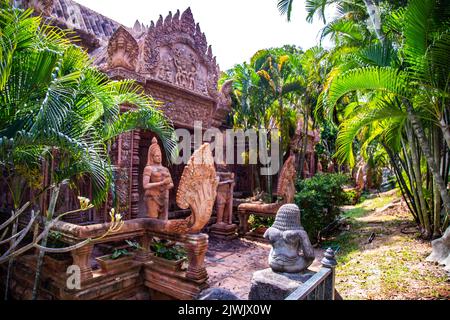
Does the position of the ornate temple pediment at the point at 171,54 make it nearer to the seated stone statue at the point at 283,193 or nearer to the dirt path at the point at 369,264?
the seated stone statue at the point at 283,193

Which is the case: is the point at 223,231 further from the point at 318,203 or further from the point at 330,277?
the point at 330,277

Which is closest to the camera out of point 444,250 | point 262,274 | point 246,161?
point 262,274

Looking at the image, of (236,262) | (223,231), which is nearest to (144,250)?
(236,262)

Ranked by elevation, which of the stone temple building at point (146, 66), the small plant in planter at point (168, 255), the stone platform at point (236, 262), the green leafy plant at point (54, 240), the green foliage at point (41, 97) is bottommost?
the stone platform at point (236, 262)

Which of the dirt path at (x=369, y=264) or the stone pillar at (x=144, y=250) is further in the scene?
the stone pillar at (x=144, y=250)

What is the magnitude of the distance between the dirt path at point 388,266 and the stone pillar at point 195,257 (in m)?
2.06

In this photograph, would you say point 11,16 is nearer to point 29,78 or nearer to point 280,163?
point 29,78

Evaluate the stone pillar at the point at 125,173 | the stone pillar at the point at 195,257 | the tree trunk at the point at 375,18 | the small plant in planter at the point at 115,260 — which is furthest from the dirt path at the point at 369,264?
the tree trunk at the point at 375,18

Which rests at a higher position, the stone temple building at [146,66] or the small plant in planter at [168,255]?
the stone temple building at [146,66]

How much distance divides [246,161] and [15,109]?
899 cm

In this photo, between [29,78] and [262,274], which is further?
[262,274]

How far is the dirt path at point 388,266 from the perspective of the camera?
392cm
